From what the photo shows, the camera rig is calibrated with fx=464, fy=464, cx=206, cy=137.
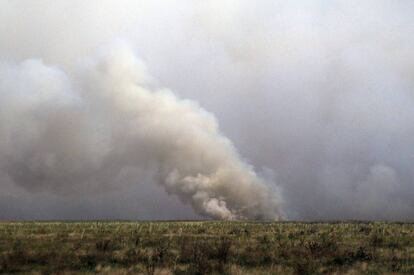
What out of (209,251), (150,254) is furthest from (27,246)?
(209,251)

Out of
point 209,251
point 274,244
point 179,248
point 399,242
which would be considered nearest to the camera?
point 209,251

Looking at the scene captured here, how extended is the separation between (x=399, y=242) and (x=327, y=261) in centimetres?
1396

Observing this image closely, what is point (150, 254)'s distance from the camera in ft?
89.9

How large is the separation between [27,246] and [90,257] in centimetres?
736

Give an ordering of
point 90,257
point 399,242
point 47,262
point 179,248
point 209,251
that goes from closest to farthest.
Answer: point 47,262 < point 90,257 < point 209,251 < point 179,248 < point 399,242

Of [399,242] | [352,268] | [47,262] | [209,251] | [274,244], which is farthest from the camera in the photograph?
[399,242]

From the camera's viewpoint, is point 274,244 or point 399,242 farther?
point 399,242

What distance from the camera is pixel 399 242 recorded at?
1425 inches

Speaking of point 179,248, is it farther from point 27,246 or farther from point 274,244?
point 27,246

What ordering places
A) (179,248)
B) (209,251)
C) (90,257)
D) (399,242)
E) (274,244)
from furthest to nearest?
1. (399,242)
2. (274,244)
3. (179,248)
4. (209,251)
5. (90,257)

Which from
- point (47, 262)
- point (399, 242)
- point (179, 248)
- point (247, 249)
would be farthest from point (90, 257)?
point (399, 242)

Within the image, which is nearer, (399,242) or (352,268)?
(352,268)

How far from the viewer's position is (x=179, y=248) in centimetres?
3086

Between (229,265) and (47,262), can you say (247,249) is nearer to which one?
(229,265)
